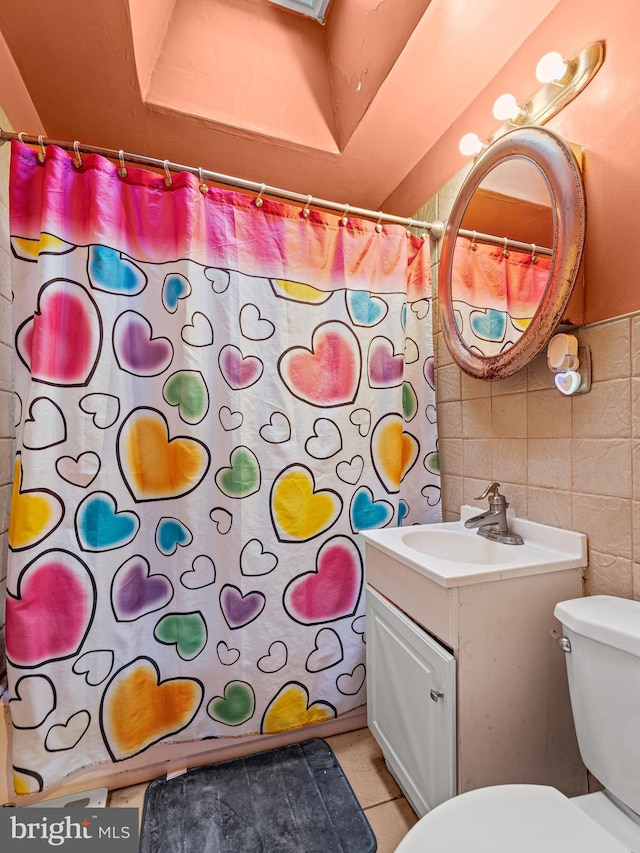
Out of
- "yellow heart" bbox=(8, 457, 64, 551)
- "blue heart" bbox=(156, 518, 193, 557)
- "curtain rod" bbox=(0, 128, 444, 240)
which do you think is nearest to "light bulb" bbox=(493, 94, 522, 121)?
"curtain rod" bbox=(0, 128, 444, 240)

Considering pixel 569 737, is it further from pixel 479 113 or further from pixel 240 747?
pixel 479 113

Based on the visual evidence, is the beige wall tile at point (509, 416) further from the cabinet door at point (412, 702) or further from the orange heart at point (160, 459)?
the orange heart at point (160, 459)

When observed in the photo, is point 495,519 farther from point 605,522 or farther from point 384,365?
point 384,365

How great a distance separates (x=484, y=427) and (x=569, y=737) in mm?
878

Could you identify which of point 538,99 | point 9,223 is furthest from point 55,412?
point 538,99

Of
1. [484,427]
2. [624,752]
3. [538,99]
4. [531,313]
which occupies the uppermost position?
[538,99]

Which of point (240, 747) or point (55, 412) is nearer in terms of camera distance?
point (55, 412)

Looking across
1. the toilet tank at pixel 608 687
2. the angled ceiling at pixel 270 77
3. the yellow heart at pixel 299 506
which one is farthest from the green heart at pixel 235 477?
the angled ceiling at pixel 270 77

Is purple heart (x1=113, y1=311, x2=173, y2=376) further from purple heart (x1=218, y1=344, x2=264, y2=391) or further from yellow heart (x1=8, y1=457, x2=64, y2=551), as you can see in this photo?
yellow heart (x1=8, y1=457, x2=64, y2=551)

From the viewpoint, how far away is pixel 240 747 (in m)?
1.42

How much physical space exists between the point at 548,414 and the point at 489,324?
0.36 m

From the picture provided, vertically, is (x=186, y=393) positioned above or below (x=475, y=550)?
above

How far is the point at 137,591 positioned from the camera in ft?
4.24

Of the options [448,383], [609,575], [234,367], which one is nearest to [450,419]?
[448,383]
